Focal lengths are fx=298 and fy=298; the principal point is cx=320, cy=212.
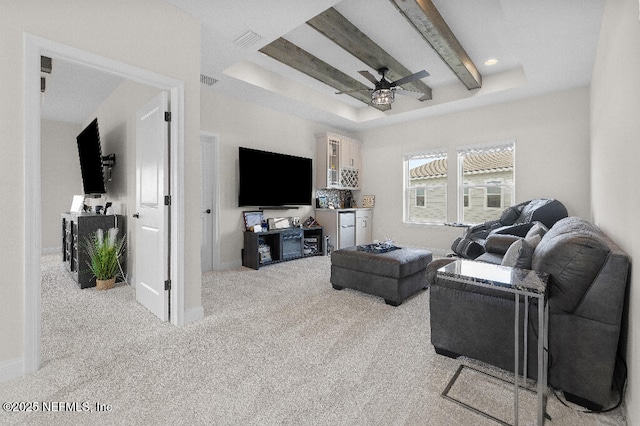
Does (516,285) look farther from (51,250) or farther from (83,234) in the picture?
(51,250)

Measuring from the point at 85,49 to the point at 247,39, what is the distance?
146cm

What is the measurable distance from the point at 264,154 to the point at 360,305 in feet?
10.3

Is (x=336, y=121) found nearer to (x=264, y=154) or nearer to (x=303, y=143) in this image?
(x=303, y=143)

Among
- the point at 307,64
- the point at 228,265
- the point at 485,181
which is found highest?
the point at 307,64

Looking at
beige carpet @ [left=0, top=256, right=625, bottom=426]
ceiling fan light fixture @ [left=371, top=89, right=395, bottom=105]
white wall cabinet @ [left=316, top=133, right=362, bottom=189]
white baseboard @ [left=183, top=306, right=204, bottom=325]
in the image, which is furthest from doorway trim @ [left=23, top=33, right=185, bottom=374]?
white wall cabinet @ [left=316, top=133, right=362, bottom=189]

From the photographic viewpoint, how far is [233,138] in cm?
481

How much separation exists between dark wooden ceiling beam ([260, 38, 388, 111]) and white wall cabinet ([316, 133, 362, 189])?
52.0 inches

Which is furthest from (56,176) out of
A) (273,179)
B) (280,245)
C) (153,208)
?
(153,208)

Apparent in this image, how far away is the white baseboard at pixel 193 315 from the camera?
2628 millimetres

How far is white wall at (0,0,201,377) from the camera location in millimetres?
1806

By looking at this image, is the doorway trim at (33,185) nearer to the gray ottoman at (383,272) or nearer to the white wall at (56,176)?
the gray ottoman at (383,272)

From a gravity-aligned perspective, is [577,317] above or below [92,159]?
below

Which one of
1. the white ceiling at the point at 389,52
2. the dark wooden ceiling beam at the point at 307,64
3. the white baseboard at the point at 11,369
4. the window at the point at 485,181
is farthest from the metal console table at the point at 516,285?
the window at the point at 485,181

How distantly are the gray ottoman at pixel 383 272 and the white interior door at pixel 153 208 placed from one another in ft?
5.97
